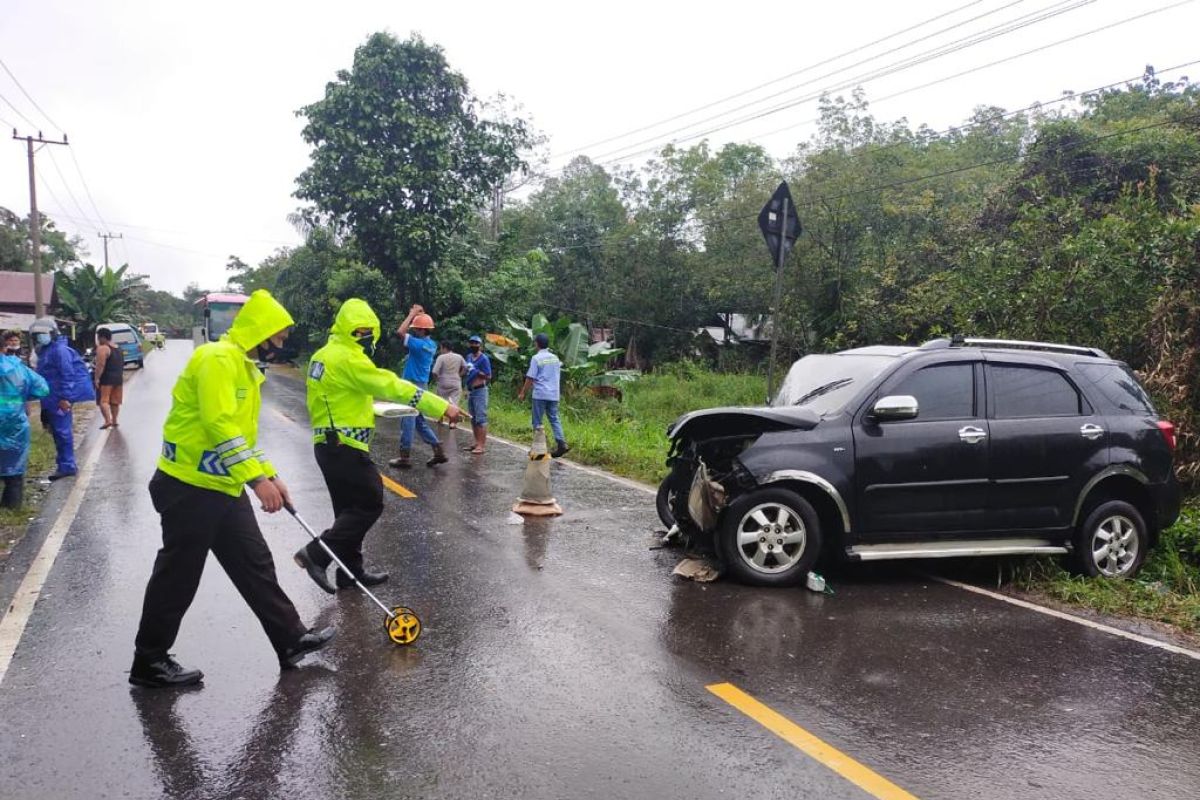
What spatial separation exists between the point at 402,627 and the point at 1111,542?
5108 mm

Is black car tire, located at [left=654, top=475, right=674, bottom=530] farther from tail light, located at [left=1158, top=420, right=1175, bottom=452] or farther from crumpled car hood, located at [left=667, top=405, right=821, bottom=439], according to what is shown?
tail light, located at [left=1158, top=420, right=1175, bottom=452]

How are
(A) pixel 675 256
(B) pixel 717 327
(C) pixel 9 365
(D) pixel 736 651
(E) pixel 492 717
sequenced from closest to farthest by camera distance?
(E) pixel 492 717 < (D) pixel 736 651 < (C) pixel 9 365 < (A) pixel 675 256 < (B) pixel 717 327

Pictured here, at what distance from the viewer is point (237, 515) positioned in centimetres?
420

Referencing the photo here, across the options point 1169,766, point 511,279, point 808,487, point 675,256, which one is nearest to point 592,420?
point 511,279

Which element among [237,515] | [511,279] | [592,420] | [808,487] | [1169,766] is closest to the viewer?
[1169,766]

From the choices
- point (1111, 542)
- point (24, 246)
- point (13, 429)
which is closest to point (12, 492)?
point (13, 429)

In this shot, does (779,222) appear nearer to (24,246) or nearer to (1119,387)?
(1119,387)

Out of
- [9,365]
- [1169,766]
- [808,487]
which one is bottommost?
[1169,766]

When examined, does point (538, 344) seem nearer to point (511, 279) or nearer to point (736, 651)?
point (736, 651)

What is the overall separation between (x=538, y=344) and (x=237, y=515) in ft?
23.0

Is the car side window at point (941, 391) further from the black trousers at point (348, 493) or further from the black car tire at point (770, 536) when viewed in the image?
the black trousers at point (348, 493)

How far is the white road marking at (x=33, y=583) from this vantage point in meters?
4.64

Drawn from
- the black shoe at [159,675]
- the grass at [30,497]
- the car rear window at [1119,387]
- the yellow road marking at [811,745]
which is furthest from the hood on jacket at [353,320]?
the car rear window at [1119,387]

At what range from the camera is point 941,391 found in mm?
6102
